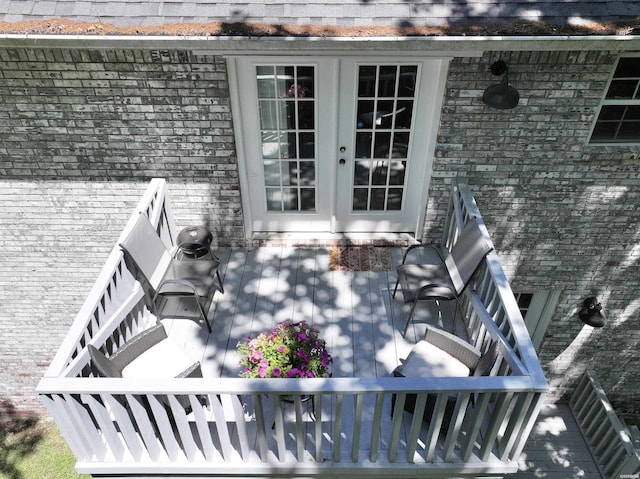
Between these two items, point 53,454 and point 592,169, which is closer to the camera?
point 592,169

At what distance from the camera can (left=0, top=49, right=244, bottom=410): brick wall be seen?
4.47 m

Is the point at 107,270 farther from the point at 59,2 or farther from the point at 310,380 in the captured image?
the point at 59,2

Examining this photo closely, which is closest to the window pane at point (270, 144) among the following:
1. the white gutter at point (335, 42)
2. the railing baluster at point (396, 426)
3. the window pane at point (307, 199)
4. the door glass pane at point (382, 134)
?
the window pane at point (307, 199)

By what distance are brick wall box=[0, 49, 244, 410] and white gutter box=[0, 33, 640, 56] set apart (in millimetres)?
530

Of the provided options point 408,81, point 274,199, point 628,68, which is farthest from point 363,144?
point 628,68

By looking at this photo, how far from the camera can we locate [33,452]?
24.9 ft

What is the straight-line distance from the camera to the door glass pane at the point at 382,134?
4.67 m

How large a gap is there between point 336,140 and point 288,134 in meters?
0.50

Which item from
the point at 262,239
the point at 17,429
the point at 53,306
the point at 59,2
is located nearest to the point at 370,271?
the point at 262,239

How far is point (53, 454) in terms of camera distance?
750 centimetres

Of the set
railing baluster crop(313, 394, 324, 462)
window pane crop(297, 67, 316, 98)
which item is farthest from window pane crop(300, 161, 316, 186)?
railing baluster crop(313, 394, 324, 462)

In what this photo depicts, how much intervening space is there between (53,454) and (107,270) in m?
5.21

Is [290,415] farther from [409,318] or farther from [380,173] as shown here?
[380,173]

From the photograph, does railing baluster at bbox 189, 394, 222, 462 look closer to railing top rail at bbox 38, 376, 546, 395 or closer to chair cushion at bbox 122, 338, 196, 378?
railing top rail at bbox 38, 376, 546, 395
